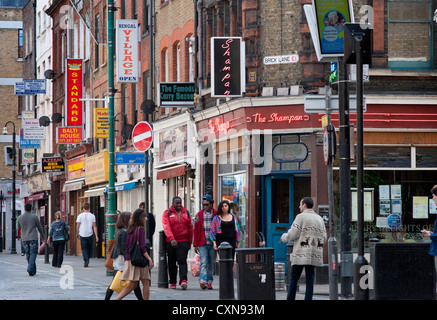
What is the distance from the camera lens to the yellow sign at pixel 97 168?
4034 cm

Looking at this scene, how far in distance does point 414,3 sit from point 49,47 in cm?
3469

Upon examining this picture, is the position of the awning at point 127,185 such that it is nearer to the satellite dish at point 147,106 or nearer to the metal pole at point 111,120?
the satellite dish at point 147,106

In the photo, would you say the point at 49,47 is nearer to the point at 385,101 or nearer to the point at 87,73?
the point at 87,73

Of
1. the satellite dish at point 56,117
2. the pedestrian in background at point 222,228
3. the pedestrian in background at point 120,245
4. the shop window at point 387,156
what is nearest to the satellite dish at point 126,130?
the satellite dish at point 56,117

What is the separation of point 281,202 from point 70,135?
68.0ft

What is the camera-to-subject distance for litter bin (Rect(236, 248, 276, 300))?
15.7 meters

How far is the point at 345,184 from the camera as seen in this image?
16547 mm

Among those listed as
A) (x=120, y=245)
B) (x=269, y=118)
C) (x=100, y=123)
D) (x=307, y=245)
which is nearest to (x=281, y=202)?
(x=269, y=118)

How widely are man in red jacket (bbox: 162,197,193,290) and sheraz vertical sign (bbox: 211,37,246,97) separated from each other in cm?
434

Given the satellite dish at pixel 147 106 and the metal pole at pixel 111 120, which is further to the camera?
the satellite dish at pixel 147 106

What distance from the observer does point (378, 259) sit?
15562 mm

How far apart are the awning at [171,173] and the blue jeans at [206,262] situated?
29.2 feet

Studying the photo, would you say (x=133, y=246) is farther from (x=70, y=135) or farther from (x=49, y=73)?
(x=49, y=73)

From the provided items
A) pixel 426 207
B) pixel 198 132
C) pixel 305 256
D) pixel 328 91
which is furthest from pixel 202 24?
pixel 305 256
